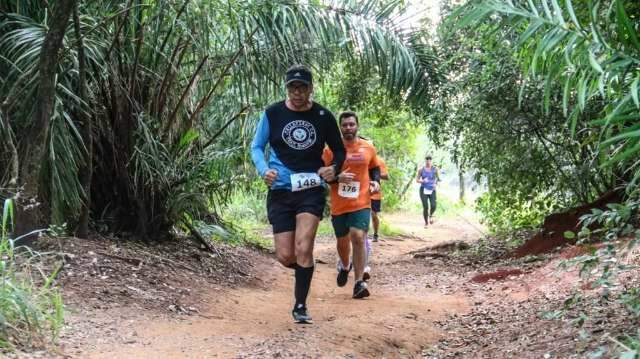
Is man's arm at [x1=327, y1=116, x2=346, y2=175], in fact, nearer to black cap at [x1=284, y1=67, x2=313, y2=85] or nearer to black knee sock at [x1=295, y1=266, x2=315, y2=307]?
black cap at [x1=284, y1=67, x2=313, y2=85]

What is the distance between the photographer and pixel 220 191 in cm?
759

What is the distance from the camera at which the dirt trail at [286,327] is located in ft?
13.2

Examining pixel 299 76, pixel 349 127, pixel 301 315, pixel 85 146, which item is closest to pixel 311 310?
pixel 301 315

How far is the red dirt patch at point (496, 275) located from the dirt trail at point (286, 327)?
19.0 inches

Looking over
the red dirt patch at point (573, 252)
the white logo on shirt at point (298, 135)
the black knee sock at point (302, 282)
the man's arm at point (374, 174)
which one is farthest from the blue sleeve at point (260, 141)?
the red dirt patch at point (573, 252)

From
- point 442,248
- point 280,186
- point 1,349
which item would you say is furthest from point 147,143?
point 442,248

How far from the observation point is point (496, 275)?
725cm

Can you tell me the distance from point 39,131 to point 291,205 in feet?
6.05

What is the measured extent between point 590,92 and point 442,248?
825cm

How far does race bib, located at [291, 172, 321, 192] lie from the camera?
4.76 meters

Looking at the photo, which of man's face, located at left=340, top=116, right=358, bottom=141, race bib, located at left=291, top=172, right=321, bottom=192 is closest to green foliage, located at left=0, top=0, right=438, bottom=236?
man's face, located at left=340, top=116, right=358, bottom=141

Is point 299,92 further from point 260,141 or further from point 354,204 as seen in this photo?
point 354,204

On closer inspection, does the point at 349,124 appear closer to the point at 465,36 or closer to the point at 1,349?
the point at 465,36

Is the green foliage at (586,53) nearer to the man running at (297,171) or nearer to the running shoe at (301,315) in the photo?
the man running at (297,171)
